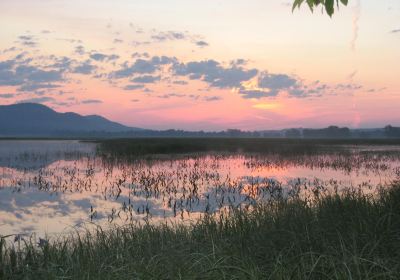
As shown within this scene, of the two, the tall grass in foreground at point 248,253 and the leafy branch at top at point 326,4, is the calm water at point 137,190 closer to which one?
the tall grass in foreground at point 248,253

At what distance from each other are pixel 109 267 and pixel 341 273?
4304 millimetres

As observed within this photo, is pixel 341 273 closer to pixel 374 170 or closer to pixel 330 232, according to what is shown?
pixel 330 232

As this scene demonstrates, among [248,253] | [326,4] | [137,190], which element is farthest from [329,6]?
[137,190]

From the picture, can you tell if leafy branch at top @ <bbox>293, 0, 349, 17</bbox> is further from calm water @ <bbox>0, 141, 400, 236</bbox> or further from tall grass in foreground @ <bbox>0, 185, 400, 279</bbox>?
calm water @ <bbox>0, 141, 400, 236</bbox>

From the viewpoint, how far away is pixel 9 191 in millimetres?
22031

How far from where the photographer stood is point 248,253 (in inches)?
330

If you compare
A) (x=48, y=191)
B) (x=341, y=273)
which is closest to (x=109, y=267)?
(x=341, y=273)

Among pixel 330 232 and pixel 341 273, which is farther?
pixel 330 232

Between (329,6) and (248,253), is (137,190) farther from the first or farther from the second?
(329,6)

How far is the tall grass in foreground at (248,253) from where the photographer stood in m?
6.77

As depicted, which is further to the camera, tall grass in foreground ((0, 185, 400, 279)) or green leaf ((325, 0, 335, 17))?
tall grass in foreground ((0, 185, 400, 279))

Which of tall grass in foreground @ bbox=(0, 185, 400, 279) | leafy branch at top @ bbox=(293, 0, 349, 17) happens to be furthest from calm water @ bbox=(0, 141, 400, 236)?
leafy branch at top @ bbox=(293, 0, 349, 17)

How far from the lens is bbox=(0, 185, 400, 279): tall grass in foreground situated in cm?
677

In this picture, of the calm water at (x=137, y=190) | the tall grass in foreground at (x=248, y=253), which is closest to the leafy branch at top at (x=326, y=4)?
the tall grass in foreground at (x=248, y=253)
